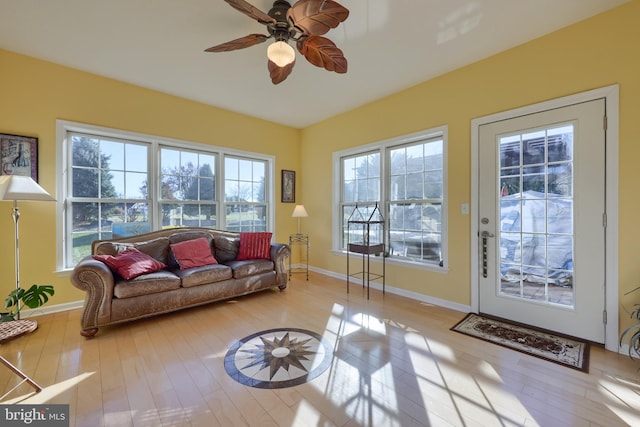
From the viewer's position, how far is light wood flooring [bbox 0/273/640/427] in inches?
59.4

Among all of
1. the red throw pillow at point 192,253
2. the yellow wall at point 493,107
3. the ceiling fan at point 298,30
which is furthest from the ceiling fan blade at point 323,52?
the red throw pillow at point 192,253

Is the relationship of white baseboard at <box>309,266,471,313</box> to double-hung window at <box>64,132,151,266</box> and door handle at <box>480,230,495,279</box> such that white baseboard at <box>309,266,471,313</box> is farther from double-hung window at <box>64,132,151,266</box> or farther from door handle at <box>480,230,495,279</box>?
double-hung window at <box>64,132,151,266</box>

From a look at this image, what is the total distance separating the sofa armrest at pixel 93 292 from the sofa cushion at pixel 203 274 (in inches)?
26.2

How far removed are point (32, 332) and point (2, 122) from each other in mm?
2176

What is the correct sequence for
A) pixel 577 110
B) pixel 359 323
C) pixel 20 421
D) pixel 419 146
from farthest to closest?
pixel 419 146, pixel 359 323, pixel 577 110, pixel 20 421

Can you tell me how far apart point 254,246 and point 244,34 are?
8.47 feet

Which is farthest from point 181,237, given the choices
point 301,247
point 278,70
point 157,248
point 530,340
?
point 530,340

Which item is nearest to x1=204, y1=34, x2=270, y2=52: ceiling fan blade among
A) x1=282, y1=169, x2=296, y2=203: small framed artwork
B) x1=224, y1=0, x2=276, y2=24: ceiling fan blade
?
x1=224, y1=0, x2=276, y2=24: ceiling fan blade

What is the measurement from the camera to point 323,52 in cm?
211

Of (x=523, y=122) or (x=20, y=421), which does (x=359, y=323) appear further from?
(x=523, y=122)

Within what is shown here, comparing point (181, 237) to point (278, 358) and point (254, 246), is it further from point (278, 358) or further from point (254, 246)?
point (278, 358)

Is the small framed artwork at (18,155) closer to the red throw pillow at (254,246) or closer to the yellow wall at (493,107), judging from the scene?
the red throw pillow at (254,246)

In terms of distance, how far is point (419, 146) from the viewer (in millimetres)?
3553

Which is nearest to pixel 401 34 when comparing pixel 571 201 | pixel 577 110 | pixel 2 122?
pixel 577 110
